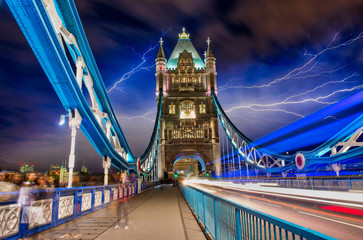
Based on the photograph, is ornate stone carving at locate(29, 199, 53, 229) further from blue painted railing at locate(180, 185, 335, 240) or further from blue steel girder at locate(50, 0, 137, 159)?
blue steel girder at locate(50, 0, 137, 159)

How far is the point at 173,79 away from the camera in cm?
5897

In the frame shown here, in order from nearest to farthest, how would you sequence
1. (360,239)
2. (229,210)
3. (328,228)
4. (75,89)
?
(229,210)
(360,239)
(328,228)
(75,89)

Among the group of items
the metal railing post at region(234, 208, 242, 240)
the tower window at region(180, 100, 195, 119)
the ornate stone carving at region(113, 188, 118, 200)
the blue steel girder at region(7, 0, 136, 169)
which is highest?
the tower window at region(180, 100, 195, 119)

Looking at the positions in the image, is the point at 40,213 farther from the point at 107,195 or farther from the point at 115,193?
the point at 115,193

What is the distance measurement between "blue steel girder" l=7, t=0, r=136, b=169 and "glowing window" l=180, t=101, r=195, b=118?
1737 inches

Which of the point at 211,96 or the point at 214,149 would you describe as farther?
the point at 211,96

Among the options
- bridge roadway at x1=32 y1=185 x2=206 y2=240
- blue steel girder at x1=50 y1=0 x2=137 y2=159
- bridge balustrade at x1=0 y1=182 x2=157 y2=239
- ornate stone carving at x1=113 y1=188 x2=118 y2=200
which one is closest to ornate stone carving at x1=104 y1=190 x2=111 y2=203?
bridge balustrade at x1=0 y1=182 x2=157 y2=239

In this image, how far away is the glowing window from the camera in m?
55.7

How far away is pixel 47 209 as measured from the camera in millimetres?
6254

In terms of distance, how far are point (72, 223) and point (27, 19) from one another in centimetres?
626

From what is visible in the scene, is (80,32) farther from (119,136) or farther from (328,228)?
(328,228)

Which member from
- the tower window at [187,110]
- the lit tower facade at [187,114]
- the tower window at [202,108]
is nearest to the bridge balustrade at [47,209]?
the lit tower facade at [187,114]

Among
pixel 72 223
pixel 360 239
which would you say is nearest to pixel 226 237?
pixel 360 239

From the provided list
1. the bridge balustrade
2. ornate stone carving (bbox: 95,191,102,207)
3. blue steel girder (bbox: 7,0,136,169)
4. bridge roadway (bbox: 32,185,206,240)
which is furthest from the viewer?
ornate stone carving (bbox: 95,191,102,207)
